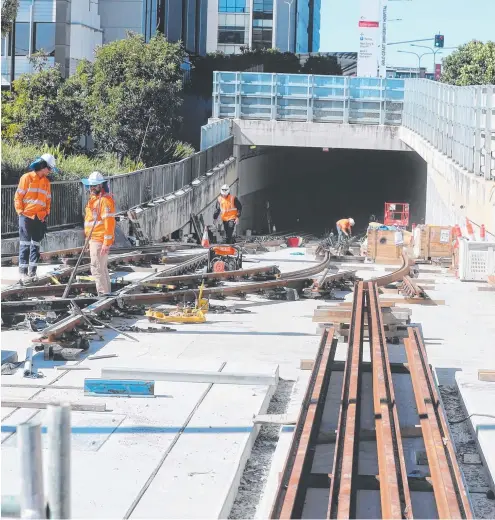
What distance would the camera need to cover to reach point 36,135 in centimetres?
3681

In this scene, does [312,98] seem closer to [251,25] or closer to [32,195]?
[32,195]

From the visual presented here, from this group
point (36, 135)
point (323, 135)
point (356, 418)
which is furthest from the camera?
point (323, 135)

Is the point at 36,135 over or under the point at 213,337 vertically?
over

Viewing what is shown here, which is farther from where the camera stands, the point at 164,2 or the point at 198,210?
the point at 164,2

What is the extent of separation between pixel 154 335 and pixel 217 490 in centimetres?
625

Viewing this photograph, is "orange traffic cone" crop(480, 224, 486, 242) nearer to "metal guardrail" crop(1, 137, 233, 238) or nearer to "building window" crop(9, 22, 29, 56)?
"metal guardrail" crop(1, 137, 233, 238)

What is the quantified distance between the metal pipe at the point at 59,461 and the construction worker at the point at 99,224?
9.61 m

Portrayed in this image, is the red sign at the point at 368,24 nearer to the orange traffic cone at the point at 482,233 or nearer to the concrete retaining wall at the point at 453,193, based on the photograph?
the concrete retaining wall at the point at 453,193

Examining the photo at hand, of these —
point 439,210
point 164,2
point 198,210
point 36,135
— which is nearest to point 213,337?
point 439,210

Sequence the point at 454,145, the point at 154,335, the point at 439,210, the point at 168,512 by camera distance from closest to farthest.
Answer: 1. the point at 168,512
2. the point at 154,335
3. the point at 454,145
4. the point at 439,210

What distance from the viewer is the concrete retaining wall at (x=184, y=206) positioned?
90.7 feet

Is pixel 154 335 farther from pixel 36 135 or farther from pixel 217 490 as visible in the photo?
pixel 36 135

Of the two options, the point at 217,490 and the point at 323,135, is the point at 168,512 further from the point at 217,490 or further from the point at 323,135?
the point at 323,135

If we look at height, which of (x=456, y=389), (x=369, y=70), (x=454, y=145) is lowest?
(x=456, y=389)
